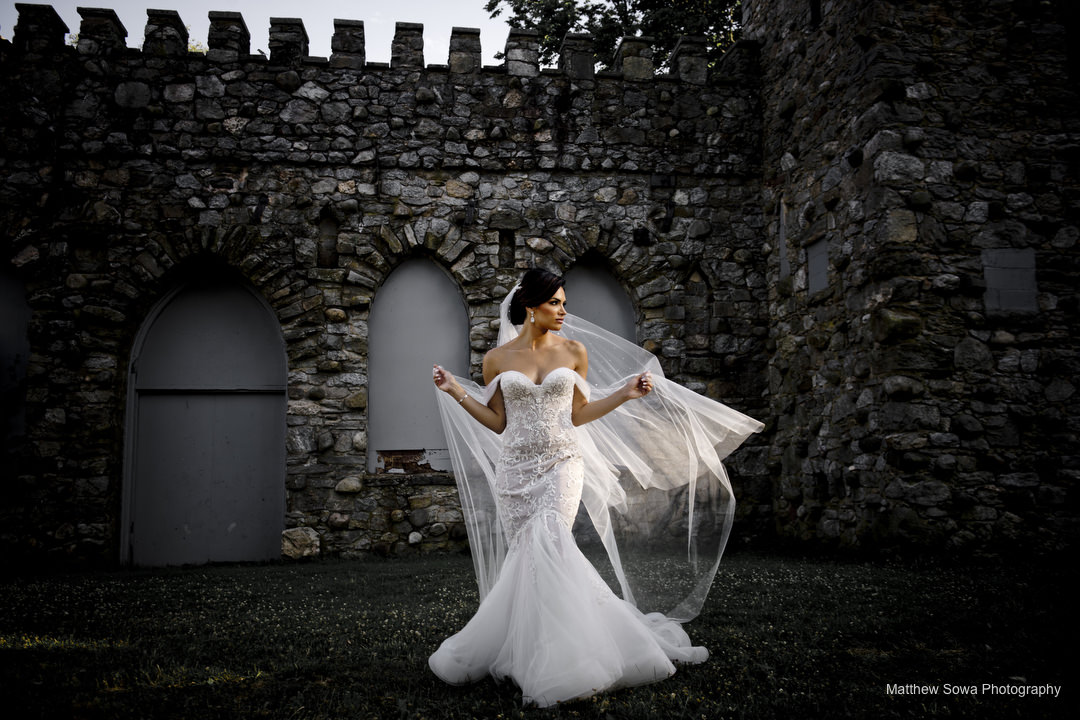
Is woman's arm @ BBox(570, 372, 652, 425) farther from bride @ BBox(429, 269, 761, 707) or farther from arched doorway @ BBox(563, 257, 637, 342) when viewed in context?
arched doorway @ BBox(563, 257, 637, 342)

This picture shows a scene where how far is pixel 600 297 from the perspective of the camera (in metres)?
10.3

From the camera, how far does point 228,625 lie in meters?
5.29

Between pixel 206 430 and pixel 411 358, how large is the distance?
2.66m

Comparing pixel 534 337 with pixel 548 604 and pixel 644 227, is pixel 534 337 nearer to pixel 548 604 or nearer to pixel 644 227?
pixel 548 604

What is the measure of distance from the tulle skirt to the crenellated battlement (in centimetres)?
762

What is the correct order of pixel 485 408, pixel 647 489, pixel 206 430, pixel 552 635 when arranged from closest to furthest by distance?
pixel 552 635 → pixel 485 408 → pixel 647 489 → pixel 206 430

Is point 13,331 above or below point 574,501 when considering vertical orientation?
above

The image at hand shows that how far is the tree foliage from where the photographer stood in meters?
15.6

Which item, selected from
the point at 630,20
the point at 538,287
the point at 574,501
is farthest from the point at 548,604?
the point at 630,20

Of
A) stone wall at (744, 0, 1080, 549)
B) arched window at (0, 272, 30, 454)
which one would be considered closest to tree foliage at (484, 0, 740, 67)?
stone wall at (744, 0, 1080, 549)

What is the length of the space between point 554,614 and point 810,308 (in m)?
6.44

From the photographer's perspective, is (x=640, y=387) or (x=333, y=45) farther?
(x=333, y=45)

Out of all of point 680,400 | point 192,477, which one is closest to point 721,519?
point 680,400

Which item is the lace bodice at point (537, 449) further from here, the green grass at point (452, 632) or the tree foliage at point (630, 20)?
the tree foliage at point (630, 20)
